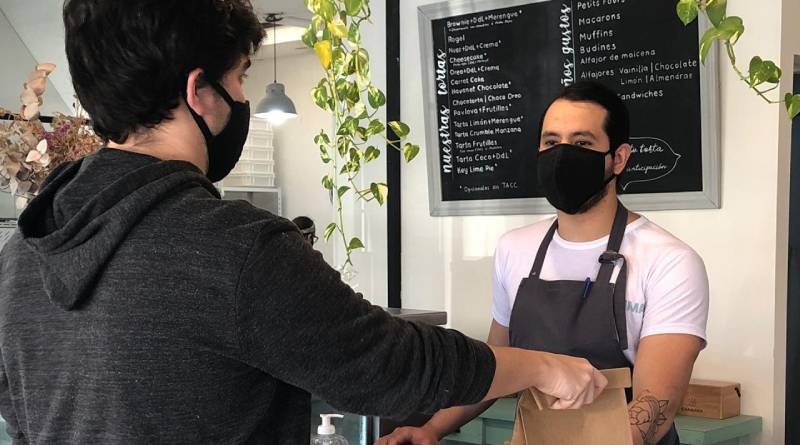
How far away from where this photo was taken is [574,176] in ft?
6.88

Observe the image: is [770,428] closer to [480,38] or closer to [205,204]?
[480,38]

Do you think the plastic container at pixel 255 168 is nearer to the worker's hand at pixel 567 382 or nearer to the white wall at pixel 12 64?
the white wall at pixel 12 64

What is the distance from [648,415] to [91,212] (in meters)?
1.17

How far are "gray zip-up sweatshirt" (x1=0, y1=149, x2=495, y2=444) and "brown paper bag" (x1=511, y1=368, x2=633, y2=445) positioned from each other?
0.36 metres

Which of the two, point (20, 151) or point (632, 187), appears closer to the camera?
point (20, 151)

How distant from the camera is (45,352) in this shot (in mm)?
1090

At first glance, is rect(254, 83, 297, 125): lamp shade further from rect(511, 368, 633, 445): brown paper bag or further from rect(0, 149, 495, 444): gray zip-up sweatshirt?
rect(0, 149, 495, 444): gray zip-up sweatshirt

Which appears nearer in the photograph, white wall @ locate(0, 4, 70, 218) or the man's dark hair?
the man's dark hair

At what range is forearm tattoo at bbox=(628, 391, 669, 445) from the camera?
1.75 meters

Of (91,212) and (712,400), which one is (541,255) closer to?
(712,400)

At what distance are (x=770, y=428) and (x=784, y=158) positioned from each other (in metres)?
0.78

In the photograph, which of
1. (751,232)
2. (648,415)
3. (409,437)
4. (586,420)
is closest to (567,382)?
(586,420)

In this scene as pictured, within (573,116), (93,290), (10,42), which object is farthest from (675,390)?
(10,42)

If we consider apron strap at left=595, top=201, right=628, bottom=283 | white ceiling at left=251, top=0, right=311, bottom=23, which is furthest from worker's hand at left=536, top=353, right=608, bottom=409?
white ceiling at left=251, top=0, right=311, bottom=23
